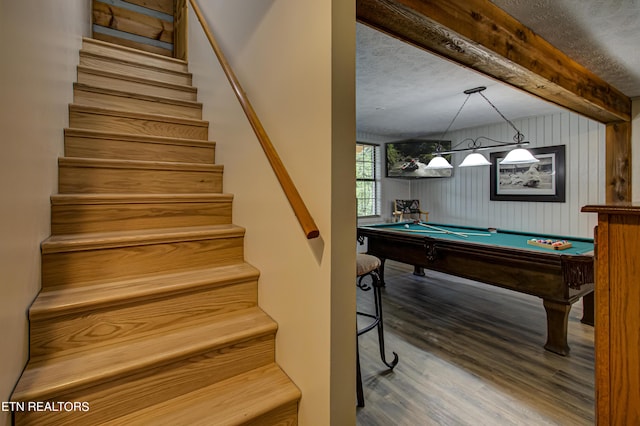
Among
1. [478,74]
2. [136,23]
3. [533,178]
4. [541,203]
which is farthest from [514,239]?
[136,23]

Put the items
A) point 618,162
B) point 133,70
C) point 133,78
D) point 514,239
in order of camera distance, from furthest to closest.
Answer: point 618,162 < point 514,239 < point 133,70 < point 133,78

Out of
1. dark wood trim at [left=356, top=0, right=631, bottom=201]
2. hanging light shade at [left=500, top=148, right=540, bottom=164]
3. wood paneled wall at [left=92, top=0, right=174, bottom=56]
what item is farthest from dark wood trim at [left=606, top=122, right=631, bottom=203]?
wood paneled wall at [left=92, top=0, right=174, bottom=56]

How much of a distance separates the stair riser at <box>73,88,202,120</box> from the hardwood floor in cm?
256

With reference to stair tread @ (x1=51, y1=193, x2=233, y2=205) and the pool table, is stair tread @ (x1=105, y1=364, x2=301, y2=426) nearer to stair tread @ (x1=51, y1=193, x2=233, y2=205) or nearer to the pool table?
stair tread @ (x1=51, y1=193, x2=233, y2=205)

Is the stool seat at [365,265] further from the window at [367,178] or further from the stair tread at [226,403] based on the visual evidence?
the window at [367,178]

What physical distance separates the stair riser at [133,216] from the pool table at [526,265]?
2151mm

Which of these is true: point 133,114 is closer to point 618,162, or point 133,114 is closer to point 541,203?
point 618,162

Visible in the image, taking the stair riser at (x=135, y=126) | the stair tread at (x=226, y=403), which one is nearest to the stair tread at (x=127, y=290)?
the stair tread at (x=226, y=403)

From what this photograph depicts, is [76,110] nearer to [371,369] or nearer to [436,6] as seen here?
[436,6]

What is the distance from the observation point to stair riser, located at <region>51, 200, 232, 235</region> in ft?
4.91

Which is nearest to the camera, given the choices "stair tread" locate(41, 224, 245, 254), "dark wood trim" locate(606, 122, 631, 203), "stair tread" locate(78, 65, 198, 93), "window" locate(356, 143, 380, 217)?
"stair tread" locate(41, 224, 245, 254)

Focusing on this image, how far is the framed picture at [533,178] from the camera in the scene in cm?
471

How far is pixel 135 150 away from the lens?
2016 mm

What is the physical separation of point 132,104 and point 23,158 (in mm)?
1565
